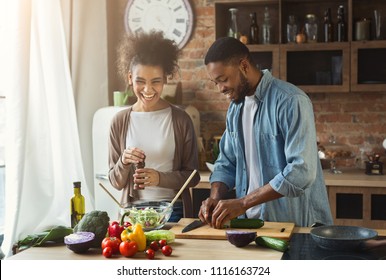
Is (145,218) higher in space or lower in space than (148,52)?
lower

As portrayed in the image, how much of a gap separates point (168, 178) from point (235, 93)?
573 mm

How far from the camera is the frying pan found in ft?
5.82

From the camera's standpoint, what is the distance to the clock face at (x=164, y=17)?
353cm

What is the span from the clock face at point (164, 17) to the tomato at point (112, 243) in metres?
1.87

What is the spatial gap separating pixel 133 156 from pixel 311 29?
165 centimetres

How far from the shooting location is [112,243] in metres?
1.86

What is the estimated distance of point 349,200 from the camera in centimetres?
342

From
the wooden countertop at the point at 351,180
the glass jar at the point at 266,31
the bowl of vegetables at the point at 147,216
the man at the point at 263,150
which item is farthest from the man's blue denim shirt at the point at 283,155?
the glass jar at the point at 266,31

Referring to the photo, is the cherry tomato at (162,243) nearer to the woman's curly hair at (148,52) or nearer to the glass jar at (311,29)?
the woman's curly hair at (148,52)

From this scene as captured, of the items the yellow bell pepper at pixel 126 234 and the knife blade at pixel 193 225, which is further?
the knife blade at pixel 193 225

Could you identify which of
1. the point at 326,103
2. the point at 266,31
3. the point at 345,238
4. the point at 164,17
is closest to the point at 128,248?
the point at 345,238

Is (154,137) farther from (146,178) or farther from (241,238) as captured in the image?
(241,238)
